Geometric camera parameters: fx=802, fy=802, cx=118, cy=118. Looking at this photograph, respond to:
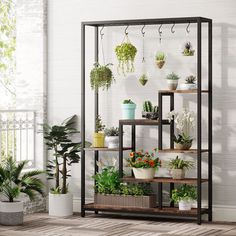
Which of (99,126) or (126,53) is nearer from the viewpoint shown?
(126,53)

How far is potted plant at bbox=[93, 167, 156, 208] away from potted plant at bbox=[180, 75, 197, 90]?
47.1 inches

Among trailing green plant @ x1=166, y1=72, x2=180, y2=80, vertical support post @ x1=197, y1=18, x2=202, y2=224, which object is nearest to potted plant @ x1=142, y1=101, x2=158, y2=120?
trailing green plant @ x1=166, y1=72, x2=180, y2=80

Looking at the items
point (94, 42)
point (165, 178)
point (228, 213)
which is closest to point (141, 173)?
point (165, 178)

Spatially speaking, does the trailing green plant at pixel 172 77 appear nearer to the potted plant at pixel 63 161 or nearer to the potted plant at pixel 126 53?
the potted plant at pixel 126 53

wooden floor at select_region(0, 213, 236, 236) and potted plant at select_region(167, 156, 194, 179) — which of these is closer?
wooden floor at select_region(0, 213, 236, 236)

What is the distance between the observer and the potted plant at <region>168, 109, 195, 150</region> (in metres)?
8.57

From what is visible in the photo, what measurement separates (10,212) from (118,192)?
4.12 ft

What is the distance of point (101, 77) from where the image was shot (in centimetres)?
889

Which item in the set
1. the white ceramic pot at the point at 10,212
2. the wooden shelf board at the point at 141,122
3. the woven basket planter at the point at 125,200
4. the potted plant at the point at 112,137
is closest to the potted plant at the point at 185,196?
the woven basket planter at the point at 125,200

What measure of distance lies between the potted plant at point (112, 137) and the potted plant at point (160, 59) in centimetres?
89

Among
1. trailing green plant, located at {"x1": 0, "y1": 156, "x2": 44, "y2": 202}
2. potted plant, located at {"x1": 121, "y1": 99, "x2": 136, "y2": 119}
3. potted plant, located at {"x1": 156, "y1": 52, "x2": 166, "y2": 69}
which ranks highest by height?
potted plant, located at {"x1": 156, "y1": 52, "x2": 166, "y2": 69}

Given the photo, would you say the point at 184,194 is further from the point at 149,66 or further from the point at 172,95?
the point at 149,66

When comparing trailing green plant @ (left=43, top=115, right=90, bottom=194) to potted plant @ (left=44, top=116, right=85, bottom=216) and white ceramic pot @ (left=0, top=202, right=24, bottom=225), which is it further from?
white ceramic pot @ (left=0, top=202, right=24, bottom=225)

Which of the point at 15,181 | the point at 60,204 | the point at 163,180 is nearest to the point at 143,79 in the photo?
the point at 163,180
